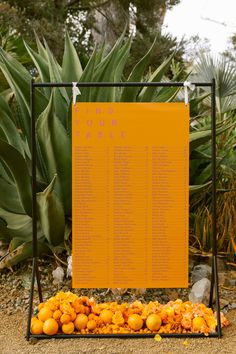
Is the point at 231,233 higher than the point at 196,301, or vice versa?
the point at 231,233

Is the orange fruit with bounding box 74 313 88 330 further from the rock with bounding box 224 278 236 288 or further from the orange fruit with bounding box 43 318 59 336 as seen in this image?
the rock with bounding box 224 278 236 288

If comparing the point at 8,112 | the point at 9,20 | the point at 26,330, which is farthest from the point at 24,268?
the point at 9,20

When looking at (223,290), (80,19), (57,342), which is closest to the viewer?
(57,342)

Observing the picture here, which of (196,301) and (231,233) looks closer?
(196,301)

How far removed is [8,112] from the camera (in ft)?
14.2

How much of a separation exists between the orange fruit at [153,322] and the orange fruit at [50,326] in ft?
1.71

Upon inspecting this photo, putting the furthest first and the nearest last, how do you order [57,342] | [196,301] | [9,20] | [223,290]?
[9,20], [223,290], [196,301], [57,342]

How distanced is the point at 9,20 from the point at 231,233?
13.4 meters

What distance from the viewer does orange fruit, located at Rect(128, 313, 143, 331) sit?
3.48 meters

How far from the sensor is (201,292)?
12.8 feet

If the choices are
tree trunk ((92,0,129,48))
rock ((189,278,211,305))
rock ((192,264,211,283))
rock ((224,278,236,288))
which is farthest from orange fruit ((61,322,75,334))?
tree trunk ((92,0,129,48))

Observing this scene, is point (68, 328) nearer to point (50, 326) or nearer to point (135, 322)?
point (50, 326)

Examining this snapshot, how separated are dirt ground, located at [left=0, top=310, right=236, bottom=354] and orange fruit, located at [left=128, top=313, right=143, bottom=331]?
88 mm

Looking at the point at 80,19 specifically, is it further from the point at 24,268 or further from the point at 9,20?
the point at 24,268
